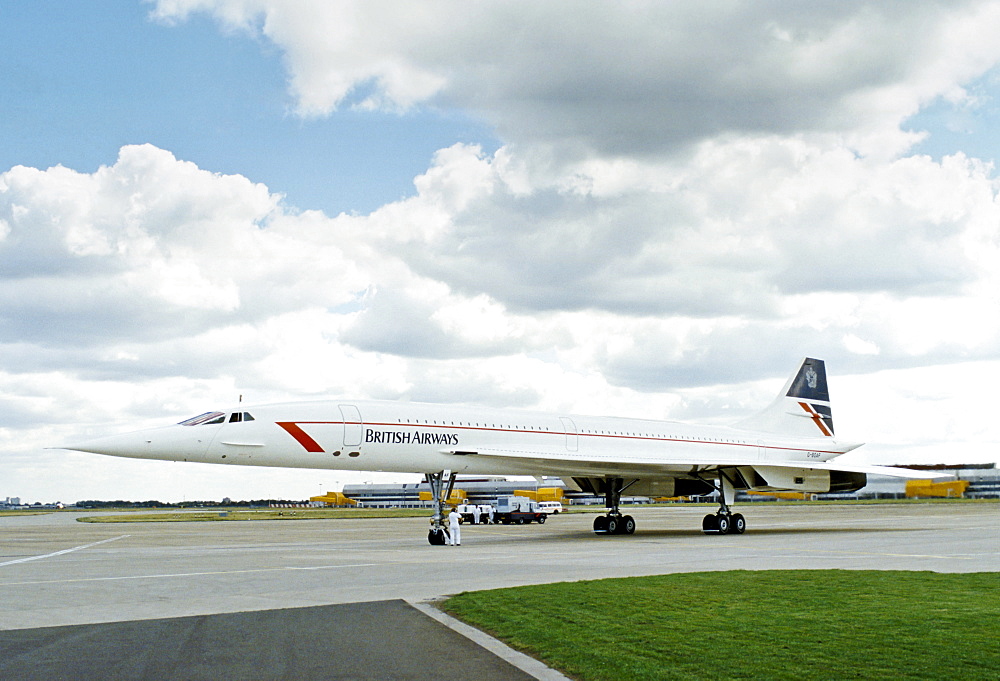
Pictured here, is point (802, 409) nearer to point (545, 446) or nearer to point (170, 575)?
point (545, 446)

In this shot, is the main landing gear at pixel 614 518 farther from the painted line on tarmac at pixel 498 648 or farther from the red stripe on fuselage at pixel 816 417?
the painted line on tarmac at pixel 498 648

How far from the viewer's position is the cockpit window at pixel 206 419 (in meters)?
23.1

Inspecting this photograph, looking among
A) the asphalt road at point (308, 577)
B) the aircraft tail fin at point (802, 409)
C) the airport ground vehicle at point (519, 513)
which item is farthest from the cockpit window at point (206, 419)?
the airport ground vehicle at point (519, 513)

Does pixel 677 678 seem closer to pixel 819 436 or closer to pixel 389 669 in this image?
pixel 389 669

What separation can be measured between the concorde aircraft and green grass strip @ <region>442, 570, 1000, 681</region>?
13.2 m

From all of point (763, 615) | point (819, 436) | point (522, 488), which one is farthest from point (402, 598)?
point (522, 488)

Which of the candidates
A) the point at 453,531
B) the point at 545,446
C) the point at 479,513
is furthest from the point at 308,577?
the point at 479,513

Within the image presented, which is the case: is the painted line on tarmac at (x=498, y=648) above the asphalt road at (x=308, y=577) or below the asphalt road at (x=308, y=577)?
above

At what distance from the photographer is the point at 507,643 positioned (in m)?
8.17

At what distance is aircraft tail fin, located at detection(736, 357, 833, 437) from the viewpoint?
38.1 meters

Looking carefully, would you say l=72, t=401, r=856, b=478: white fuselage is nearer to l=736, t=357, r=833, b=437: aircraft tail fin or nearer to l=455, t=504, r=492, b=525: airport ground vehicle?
l=736, t=357, r=833, b=437: aircraft tail fin

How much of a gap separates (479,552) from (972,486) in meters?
108

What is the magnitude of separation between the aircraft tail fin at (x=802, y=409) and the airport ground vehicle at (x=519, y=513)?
1511 cm

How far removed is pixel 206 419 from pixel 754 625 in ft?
58.1
